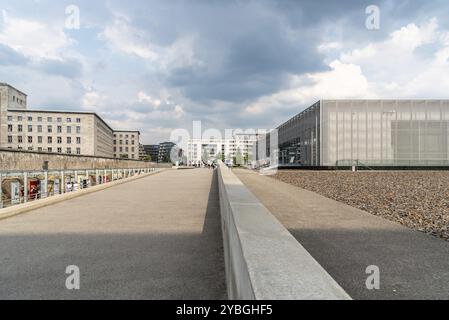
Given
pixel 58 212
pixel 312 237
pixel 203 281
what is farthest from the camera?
pixel 58 212

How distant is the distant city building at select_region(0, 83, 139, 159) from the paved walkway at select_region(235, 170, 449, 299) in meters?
94.2

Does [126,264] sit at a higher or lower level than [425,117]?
lower

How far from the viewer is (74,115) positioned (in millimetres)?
95875

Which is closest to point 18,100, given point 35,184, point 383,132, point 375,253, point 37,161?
point 37,161

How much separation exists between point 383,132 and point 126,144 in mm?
121551

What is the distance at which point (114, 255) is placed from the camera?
17.1 feet

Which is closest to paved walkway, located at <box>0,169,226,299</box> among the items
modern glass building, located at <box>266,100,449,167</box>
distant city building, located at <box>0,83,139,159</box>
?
modern glass building, located at <box>266,100,449,167</box>

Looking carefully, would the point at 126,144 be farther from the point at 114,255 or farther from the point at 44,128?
the point at 114,255

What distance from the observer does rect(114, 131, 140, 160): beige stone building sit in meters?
144

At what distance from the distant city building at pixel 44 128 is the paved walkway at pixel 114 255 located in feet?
297

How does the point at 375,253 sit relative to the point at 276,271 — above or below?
below
